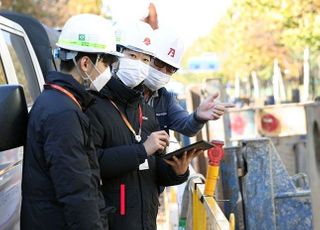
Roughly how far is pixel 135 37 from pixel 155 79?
1.36 ft

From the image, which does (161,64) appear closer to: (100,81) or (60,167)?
(100,81)

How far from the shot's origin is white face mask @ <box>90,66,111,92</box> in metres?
3.63

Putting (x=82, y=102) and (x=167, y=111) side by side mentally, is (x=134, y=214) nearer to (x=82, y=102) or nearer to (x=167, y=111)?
(x=82, y=102)

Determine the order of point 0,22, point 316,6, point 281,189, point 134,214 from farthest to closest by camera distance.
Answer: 1. point 316,6
2. point 281,189
3. point 0,22
4. point 134,214

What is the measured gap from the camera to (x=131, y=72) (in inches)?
166

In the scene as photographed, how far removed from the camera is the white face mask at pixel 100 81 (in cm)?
363

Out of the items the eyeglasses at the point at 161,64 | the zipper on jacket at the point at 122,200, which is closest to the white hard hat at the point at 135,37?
A: the eyeglasses at the point at 161,64

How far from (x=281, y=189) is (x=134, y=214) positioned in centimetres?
212

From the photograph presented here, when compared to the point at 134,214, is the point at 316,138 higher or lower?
higher

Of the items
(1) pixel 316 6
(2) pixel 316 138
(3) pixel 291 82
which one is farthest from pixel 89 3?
(2) pixel 316 138

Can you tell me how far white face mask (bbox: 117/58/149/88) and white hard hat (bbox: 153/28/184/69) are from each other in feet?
0.96

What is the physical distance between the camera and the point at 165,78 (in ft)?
15.5

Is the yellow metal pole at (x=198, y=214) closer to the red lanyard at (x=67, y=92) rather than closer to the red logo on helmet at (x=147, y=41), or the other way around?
the red logo on helmet at (x=147, y=41)

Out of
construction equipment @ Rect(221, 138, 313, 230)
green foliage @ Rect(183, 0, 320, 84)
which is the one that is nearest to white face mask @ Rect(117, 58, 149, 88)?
construction equipment @ Rect(221, 138, 313, 230)
